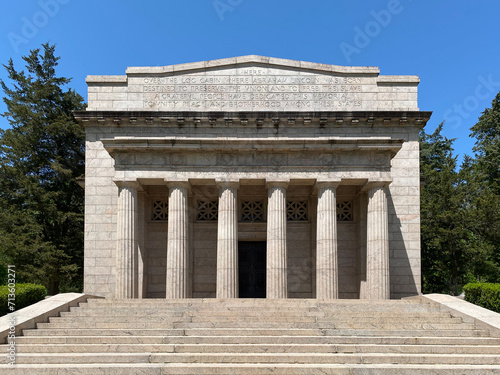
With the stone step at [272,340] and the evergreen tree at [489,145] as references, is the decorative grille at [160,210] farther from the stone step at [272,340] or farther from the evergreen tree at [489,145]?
the evergreen tree at [489,145]

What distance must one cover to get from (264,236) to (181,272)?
5443 millimetres

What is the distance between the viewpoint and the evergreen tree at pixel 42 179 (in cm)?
3231

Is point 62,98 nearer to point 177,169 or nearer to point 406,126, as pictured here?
point 177,169

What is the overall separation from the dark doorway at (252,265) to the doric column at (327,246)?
441cm

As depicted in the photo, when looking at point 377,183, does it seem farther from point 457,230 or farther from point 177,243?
point 457,230

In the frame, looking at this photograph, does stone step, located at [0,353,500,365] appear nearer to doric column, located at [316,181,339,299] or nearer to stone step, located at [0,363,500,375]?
stone step, located at [0,363,500,375]

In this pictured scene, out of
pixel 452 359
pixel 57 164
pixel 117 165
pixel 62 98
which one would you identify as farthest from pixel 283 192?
pixel 62 98

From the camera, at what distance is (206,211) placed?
24062mm

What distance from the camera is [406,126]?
23.5 metres

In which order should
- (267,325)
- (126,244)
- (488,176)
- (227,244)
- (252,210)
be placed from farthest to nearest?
(488,176) < (252,210) < (126,244) < (227,244) < (267,325)

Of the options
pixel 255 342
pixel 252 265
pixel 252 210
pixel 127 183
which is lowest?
pixel 255 342

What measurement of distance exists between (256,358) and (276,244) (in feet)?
28.5

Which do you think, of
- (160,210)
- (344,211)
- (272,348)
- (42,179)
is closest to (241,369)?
(272,348)

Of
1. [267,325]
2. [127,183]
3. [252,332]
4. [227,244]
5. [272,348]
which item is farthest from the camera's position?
[127,183]
